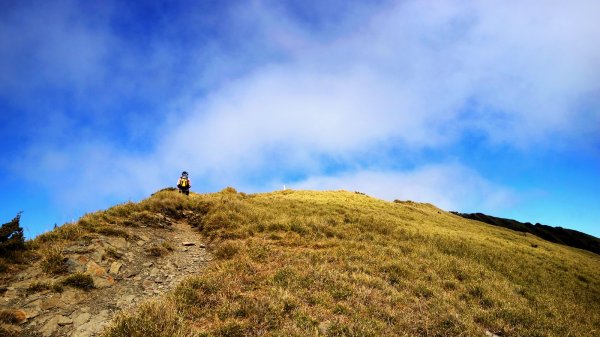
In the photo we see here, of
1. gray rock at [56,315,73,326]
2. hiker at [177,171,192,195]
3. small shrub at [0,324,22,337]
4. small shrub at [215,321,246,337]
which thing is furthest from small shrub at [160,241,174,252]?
→ hiker at [177,171,192,195]

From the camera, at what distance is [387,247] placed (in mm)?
16812

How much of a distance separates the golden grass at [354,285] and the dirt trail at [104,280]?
120 cm

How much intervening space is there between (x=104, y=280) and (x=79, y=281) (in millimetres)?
737

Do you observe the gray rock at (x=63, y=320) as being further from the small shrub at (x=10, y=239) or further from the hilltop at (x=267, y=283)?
the small shrub at (x=10, y=239)

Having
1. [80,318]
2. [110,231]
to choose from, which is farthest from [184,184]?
[80,318]

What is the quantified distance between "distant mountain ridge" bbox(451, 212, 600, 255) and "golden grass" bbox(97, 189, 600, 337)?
2568 inches

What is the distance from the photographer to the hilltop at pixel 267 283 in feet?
27.3

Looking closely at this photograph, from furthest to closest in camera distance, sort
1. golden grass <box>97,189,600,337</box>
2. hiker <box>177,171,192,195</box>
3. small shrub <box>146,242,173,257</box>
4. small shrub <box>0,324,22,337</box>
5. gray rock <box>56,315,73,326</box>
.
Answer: hiker <box>177,171,192,195</box> → small shrub <box>146,242,173,257</box> → golden grass <box>97,189,600,337</box> → gray rock <box>56,315,73,326</box> → small shrub <box>0,324,22,337</box>

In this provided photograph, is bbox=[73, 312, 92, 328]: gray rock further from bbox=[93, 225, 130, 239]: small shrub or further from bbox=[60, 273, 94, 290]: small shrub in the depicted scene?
bbox=[93, 225, 130, 239]: small shrub

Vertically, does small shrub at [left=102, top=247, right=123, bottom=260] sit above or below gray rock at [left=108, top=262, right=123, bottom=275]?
above

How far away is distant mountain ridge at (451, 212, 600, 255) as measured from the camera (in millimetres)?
79688

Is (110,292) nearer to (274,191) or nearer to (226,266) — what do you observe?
(226,266)

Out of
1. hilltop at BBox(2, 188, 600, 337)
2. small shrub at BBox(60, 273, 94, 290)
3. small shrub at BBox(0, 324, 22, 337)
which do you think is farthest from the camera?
small shrub at BBox(60, 273, 94, 290)

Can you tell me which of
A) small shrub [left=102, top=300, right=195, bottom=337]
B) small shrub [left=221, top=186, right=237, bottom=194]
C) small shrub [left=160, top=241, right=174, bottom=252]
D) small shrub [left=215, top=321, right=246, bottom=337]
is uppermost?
small shrub [left=221, top=186, right=237, bottom=194]
